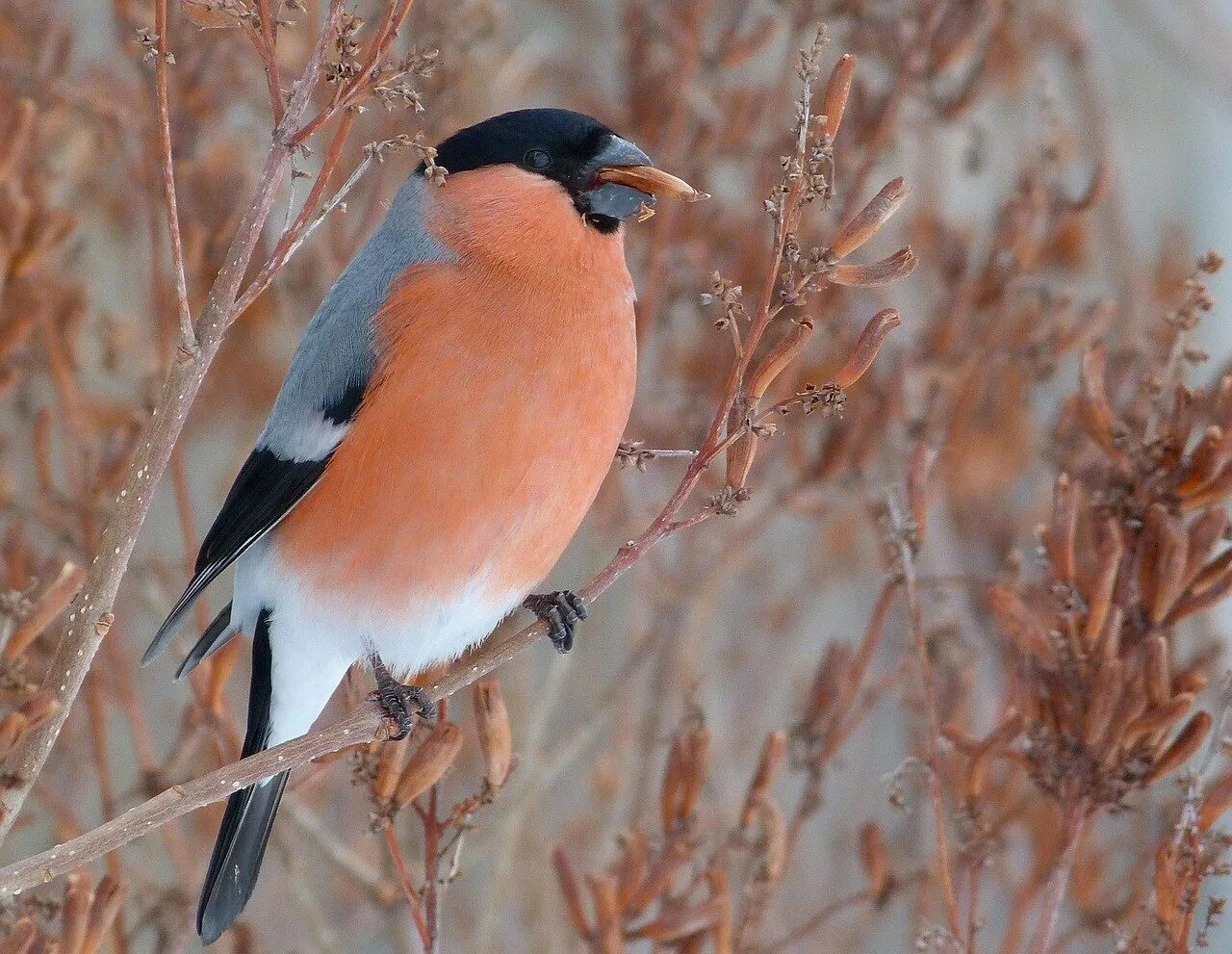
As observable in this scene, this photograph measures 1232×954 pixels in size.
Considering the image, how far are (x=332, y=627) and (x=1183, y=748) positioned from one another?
1172 mm

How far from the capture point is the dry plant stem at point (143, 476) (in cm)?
122

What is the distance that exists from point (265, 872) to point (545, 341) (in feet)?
6.95

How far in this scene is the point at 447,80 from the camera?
2.38 meters

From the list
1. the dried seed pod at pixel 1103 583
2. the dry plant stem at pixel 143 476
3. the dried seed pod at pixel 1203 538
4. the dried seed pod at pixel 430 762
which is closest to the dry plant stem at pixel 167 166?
the dry plant stem at pixel 143 476

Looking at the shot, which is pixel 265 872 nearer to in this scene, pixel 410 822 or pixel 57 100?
pixel 410 822

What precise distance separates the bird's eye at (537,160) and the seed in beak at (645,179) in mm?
95

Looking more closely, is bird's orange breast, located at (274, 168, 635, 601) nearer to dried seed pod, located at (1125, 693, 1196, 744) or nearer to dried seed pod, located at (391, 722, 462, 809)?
dried seed pod, located at (391, 722, 462, 809)

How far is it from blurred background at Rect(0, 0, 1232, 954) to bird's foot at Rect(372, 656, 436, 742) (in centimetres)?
4

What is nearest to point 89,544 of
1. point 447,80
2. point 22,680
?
point 22,680

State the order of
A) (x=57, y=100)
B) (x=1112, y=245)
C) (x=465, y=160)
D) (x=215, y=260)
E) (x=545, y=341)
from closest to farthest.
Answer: (x=545, y=341) < (x=465, y=160) < (x=215, y=260) < (x=57, y=100) < (x=1112, y=245)

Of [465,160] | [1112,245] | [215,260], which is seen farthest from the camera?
[1112,245]

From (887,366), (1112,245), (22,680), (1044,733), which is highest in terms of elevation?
(1112,245)

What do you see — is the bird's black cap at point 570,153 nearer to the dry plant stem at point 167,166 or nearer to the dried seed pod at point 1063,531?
the dried seed pod at point 1063,531

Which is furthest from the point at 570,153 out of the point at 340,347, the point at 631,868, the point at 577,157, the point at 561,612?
the point at 631,868
